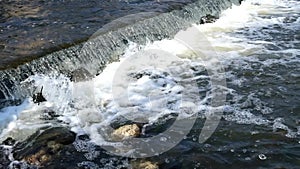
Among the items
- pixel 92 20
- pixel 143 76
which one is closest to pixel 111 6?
pixel 92 20

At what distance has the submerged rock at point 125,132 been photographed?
5680 mm

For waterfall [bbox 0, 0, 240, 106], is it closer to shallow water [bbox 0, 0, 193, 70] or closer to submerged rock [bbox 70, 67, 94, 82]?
submerged rock [bbox 70, 67, 94, 82]

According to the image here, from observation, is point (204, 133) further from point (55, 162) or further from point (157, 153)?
point (55, 162)

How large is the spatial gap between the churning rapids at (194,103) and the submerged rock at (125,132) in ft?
0.42

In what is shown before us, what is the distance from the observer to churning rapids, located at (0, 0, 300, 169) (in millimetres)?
5215

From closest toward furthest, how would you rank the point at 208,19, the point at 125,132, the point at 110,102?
the point at 125,132
the point at 110,102
the point at 208,19

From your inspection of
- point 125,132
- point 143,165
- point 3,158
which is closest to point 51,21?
point 125,132

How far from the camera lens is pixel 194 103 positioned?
21.8 ft

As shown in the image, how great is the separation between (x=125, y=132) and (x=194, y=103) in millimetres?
1446

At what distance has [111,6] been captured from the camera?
31.9ft

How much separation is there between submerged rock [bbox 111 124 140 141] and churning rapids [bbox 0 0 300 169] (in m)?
0.13

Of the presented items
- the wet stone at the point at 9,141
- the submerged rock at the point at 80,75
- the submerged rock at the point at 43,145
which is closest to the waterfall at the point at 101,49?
the submerged rock at the point at 80,75

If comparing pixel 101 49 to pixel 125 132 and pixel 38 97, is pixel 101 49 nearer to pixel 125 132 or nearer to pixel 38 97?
pixel 38 97

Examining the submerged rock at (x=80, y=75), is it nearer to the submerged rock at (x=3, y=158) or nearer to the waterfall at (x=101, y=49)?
the waterfall at (x=101, y=49)
